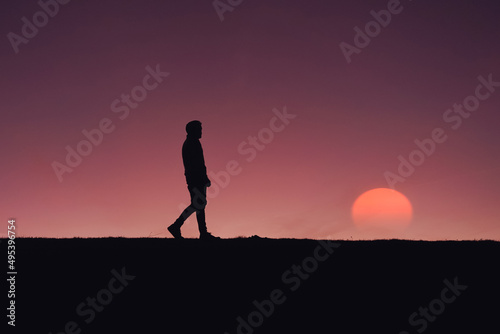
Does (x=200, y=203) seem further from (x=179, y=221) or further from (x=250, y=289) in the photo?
(x=250, y=289)

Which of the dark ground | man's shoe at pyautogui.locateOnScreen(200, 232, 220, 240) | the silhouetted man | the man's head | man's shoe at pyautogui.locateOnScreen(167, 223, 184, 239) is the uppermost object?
the man's head

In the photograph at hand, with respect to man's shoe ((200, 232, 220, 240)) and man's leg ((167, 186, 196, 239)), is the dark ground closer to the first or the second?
man's shoe ((200, 232, 220, 240))

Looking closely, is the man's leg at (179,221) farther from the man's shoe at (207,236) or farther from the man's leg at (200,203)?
the man's shoe at (207,236)

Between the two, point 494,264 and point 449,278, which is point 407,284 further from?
point 494,264

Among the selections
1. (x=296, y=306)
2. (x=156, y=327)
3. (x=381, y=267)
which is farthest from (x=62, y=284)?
(x=381, y=267)

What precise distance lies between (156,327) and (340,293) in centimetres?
316

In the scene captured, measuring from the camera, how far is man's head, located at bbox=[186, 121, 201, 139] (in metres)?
11.3

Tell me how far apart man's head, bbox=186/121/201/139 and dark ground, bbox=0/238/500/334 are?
9.34 ft

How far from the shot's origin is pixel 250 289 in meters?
7.93

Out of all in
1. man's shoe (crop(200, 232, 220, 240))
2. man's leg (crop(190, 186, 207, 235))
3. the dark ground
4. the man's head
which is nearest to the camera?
the dark ground

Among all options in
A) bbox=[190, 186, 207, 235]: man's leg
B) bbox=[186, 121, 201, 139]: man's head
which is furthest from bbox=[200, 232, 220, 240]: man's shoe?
bbox=[186, 121, 201, 139]: man's head

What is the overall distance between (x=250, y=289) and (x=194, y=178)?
4029 mm

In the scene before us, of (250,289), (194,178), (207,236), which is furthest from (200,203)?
(250,289)

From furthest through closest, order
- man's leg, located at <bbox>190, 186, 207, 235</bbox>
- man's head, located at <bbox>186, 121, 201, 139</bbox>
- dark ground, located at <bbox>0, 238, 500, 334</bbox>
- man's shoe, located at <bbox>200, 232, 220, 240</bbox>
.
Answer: man's head, located at <bbox>186, 121, 201, 139</bbox>
man's leg, located at <bbox>190, 186, 207, 235</bbox>
man's shoe, located at <bbox>200, 232, 220, 240</bbox>
dark ground, located at <bbox>0, 238, 500, 334</bbox>
